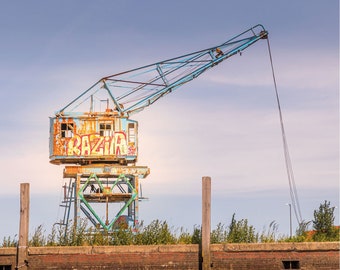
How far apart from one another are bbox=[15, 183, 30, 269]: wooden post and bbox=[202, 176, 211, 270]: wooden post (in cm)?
589

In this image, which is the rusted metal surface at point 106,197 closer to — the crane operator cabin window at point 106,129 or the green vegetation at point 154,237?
the crane operator cabin window at point 106,129

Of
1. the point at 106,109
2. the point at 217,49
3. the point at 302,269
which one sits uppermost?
the point at 217,49

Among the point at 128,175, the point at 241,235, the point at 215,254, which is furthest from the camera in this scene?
the point at 128,175

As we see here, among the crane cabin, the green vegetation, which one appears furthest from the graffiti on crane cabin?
the green vegetation

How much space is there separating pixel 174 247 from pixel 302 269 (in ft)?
14.2

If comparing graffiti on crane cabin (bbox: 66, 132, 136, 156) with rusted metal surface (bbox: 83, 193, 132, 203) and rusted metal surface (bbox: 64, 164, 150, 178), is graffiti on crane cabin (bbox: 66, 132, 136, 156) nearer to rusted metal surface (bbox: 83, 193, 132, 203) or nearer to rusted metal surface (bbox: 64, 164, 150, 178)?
rusted metal surface (bbox: 64, 164, 150, 178)

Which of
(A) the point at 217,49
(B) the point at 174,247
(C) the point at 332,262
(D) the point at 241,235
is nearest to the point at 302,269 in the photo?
(C) the point at 332,262

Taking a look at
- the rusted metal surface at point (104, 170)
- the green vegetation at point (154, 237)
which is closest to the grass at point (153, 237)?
the green vegetation at point (154, 237)

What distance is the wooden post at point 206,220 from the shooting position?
23047 mm

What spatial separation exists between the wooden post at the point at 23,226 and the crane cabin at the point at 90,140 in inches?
736

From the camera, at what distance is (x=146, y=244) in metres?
24.8

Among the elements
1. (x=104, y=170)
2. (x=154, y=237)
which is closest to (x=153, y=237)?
(x=154, y=237)

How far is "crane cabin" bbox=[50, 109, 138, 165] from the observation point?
42.4m

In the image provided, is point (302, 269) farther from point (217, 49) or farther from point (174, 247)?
point (217, 49)
